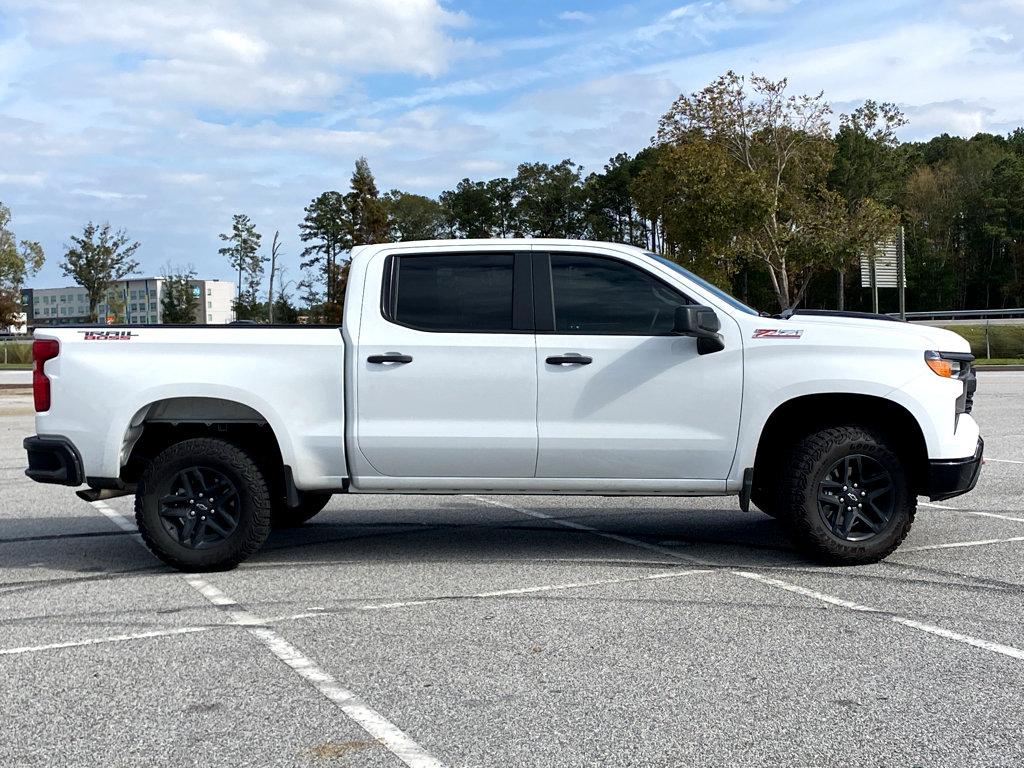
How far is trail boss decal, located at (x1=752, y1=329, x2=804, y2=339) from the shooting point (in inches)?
267

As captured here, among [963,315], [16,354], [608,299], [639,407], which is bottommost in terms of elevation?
[16,354]

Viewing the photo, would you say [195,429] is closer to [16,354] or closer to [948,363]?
[948,363]

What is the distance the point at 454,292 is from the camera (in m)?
7.05

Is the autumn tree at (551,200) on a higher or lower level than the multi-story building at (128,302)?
higher

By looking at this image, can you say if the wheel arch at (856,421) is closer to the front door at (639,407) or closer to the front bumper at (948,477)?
the front bumper at (948,477)

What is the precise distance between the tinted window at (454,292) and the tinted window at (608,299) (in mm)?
334

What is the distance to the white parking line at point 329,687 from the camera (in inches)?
155

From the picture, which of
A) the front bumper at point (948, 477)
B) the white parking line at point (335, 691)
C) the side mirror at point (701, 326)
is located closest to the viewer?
the white parking line at point (335, 691)

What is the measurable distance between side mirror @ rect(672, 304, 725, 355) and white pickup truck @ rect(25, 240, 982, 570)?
3cm

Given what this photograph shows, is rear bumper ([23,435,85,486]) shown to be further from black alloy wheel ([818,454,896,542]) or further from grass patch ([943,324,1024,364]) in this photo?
grass patch ([943,324,1024,364])

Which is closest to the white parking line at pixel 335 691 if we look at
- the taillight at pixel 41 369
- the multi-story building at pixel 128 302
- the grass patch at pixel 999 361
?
the taillight at pixel 41 369

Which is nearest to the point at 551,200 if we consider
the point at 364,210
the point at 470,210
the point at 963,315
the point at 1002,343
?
the point at 470,210

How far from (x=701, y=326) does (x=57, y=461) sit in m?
3.95

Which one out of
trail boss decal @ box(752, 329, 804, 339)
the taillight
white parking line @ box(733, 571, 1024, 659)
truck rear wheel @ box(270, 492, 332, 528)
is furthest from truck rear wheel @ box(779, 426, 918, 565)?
the taillight
